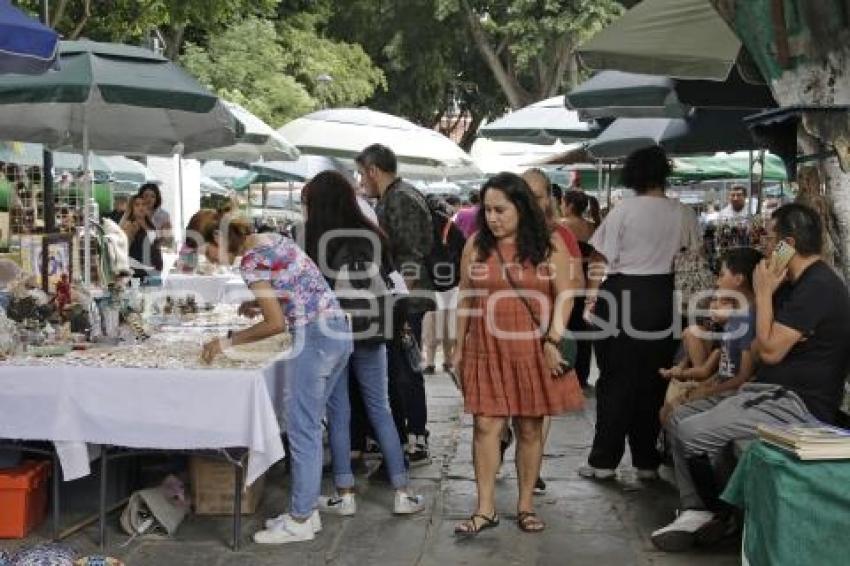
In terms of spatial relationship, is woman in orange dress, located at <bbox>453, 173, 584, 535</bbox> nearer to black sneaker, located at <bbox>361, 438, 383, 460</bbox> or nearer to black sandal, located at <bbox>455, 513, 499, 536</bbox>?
black sandal, located at <bbox>455, 513, 499, 536</bbox>

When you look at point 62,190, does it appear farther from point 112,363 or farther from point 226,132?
point 112,363

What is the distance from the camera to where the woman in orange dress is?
225 inches

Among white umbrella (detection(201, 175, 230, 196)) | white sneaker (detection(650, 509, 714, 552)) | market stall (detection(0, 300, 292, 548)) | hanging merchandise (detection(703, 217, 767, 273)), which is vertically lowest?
white sneaker (detection(650, 509, 714, 552))

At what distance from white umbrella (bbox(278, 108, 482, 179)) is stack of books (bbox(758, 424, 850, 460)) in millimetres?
7836

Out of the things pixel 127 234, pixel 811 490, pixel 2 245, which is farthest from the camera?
pixel 127 234

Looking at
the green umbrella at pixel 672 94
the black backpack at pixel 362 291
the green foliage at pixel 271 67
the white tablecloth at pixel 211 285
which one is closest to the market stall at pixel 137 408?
the black backpack at pixel 362 291

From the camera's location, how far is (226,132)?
29.2 feet

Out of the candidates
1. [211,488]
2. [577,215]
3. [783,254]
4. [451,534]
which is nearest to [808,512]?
[783,254]

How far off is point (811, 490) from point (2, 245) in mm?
5003

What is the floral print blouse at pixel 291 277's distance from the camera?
212 inches

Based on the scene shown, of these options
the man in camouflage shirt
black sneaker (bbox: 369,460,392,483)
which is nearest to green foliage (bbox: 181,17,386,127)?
the man in camouflage shirt

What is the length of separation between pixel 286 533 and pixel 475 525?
96cm

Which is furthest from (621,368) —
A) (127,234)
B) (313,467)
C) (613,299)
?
(127,234)

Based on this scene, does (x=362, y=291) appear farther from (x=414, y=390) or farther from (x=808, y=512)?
(x=808, y=512)
